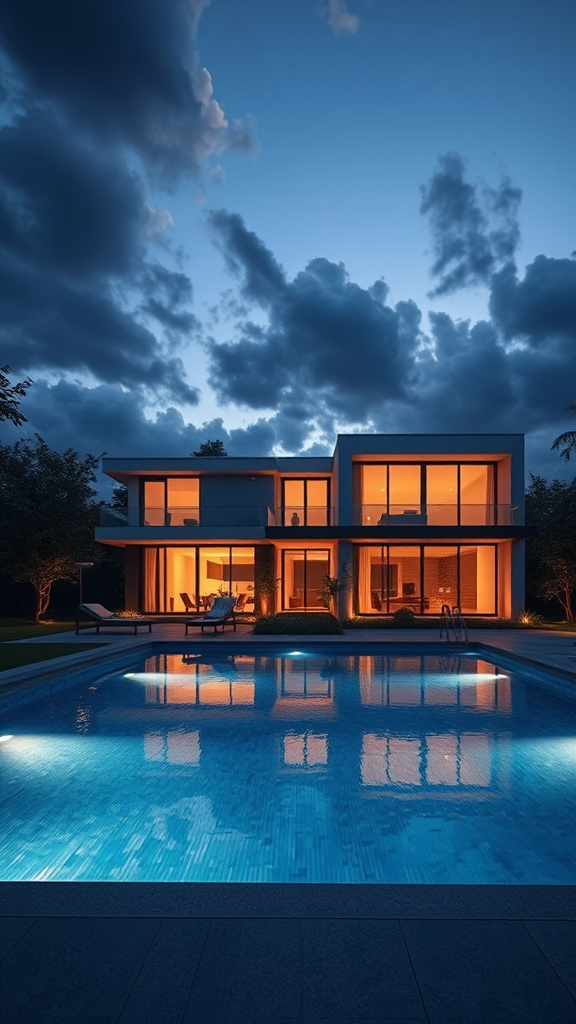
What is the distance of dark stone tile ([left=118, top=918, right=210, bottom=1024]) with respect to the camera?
1.78 meters

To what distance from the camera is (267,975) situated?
6.38 ft

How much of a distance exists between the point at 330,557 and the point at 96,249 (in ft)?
45.3

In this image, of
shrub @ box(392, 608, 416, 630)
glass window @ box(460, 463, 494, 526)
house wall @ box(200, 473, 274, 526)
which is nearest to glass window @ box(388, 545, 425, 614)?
glass window @ box(460, 463, 494, 526)

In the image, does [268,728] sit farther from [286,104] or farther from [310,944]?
[286,104]

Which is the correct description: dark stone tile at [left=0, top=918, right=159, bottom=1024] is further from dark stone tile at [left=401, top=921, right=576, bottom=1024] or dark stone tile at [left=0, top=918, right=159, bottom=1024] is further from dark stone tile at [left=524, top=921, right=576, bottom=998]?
dark stone tile at [left=524, top=921, right=576, bottom=998]

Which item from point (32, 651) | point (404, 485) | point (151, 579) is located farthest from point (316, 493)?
point (32, 651)

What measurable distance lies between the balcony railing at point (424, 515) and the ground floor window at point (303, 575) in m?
3.67

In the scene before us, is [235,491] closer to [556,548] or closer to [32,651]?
[32,651]

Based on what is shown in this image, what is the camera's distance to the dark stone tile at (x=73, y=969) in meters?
1.78

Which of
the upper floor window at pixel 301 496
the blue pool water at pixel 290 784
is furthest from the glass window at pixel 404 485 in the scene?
the blue pool water at pixel 290 784

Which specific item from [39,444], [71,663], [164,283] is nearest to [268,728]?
[71,663]

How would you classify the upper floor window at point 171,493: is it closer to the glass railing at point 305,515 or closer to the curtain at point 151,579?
the curtain at point 151,579

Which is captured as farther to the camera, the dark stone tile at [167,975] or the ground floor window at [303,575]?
the ground floor window at [303,575]

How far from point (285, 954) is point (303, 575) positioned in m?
20.6
